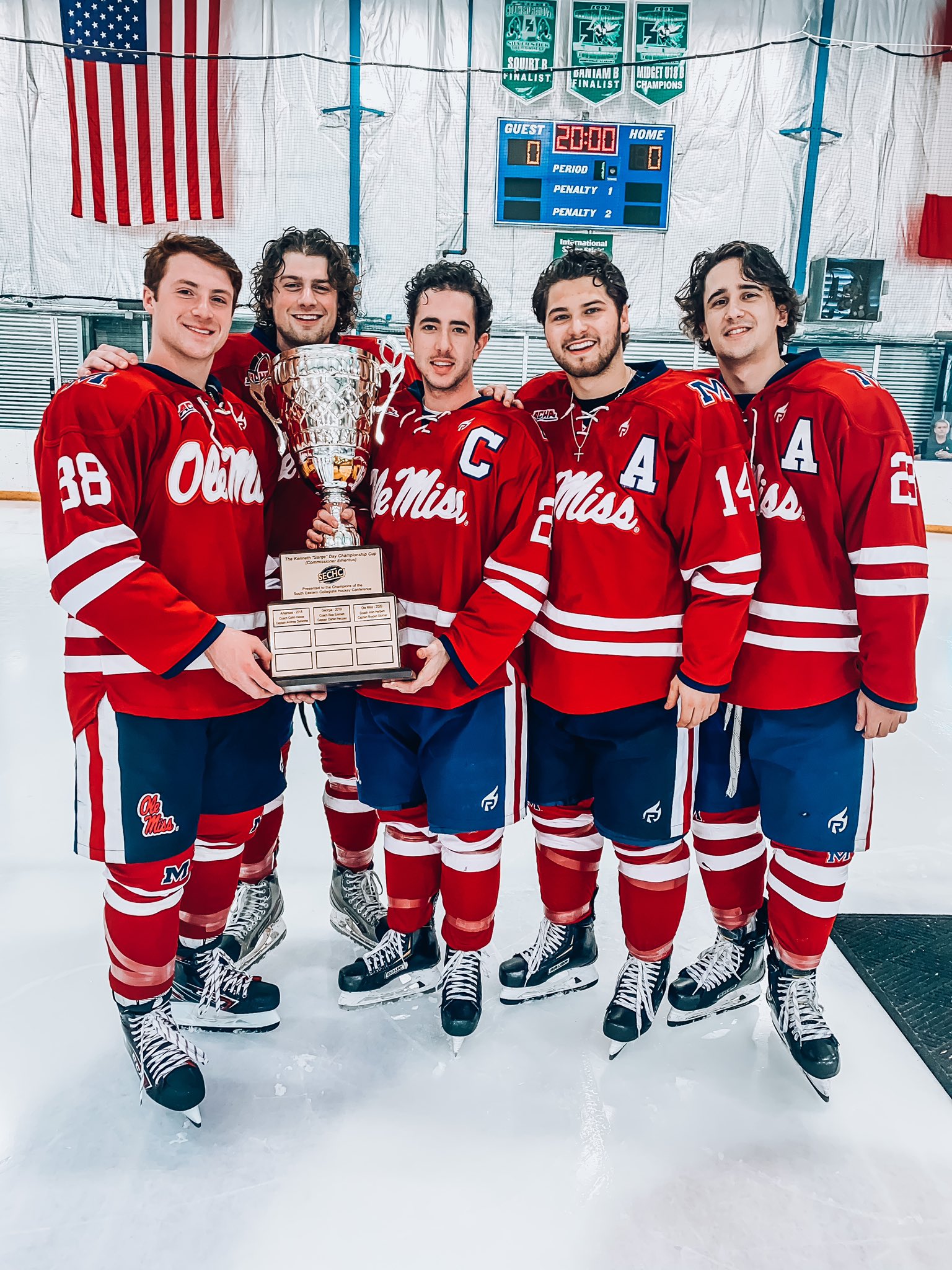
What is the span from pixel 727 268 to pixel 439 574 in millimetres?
877

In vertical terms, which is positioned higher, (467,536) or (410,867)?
(467,536)

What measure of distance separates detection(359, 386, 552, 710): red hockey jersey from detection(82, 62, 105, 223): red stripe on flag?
307 inches

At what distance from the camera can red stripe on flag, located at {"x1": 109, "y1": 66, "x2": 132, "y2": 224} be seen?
7551 mm

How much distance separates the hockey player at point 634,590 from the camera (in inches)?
65.2

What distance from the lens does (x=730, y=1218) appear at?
4.63 ft

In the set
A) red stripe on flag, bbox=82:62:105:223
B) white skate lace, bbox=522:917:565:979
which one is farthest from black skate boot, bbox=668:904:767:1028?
red stripe on flag, bbox=82:62:105:223

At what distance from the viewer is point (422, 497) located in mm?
1741

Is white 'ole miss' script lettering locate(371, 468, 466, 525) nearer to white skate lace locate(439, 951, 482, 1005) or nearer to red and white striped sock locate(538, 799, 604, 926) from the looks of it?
red and white striped sock locate(538, 799, 604, 926)

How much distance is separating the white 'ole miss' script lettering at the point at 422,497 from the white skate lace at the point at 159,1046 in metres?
1.10

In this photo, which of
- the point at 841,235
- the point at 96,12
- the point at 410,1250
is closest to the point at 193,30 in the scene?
the point at 96,12

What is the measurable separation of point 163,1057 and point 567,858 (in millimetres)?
931

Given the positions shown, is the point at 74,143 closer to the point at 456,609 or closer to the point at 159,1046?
the point at 456,609

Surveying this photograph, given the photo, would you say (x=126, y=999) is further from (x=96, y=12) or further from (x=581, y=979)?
(x=96, y=12)

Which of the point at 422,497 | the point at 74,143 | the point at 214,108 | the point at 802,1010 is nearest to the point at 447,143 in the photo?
the point at 214,108
